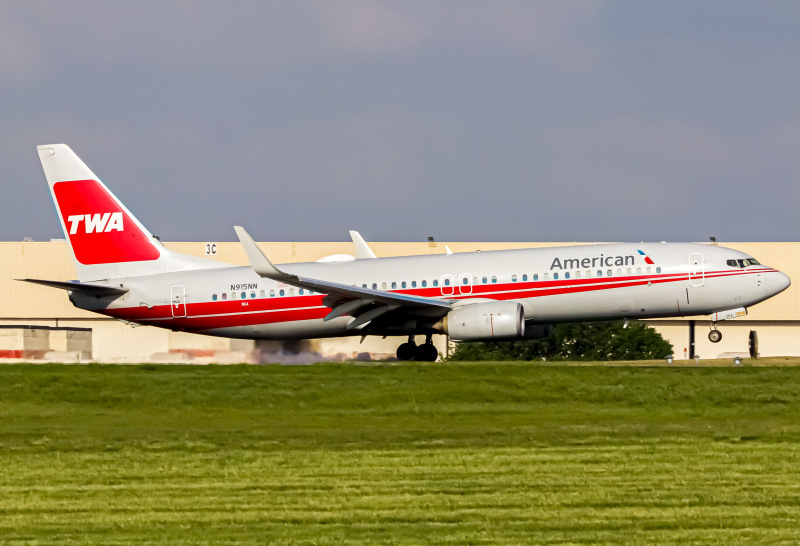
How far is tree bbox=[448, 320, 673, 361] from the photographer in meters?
50.3

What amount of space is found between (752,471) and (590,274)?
20.1 m

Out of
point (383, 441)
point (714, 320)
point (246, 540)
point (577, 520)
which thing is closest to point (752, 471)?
point (577, 520)

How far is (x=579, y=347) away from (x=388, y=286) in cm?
1561

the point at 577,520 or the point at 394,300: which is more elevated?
the point at 394,300

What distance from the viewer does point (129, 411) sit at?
2461 centimetres

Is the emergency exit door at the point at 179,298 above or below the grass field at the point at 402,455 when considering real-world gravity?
above

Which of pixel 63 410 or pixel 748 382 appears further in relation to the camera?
pixel 748 382

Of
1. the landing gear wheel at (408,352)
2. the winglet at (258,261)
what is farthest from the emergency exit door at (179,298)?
the landing gear wheel at (408,352)

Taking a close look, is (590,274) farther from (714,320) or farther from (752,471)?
(752,471)

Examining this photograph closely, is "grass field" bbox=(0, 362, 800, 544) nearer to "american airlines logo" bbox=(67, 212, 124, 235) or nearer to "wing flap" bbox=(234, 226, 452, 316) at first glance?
"wing flap" bbox=(234, 226, 452, 316)

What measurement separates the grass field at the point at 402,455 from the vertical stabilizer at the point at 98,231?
9358 mm

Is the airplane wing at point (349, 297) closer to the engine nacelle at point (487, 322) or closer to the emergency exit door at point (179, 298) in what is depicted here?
the engine nacelle at point (487, 322)

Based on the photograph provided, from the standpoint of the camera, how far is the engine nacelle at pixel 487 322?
34.8 meters

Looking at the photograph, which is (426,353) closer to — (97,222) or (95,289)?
(95,289)
